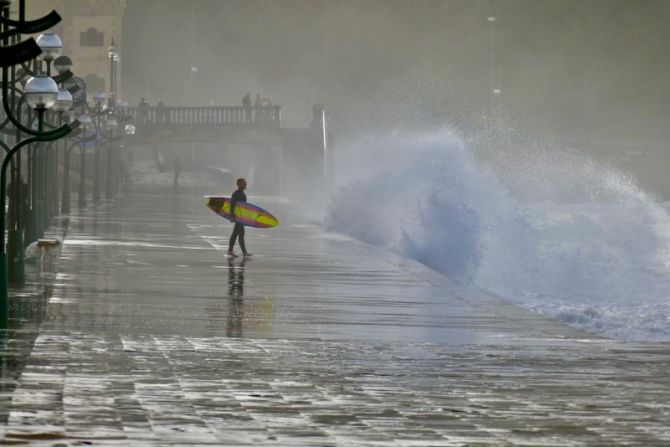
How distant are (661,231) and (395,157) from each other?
1827 cm

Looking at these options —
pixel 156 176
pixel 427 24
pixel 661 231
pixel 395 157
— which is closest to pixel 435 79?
pixel 427 24

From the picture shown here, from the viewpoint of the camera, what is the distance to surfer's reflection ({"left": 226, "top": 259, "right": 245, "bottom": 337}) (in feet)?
66.3

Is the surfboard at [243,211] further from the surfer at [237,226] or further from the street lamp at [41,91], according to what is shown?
the street lamp at [41,91]

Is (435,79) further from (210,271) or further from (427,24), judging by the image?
(210,271)

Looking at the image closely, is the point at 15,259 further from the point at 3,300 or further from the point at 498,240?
the point at 498,240

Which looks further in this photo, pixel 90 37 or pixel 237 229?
pixel 90 37

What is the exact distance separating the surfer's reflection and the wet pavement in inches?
1.9

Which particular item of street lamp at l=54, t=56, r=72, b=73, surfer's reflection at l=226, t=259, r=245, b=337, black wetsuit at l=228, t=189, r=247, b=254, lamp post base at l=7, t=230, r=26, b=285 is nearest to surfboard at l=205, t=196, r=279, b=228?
black wetsuit at l=228, t=189, r=247, b=254

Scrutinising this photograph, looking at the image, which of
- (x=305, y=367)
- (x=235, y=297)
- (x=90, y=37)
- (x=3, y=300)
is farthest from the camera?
(x=90, y=37)

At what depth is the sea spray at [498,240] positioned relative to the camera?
107 ft

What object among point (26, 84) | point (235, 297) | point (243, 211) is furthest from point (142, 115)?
point (26, 84)

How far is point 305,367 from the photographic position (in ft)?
53.4

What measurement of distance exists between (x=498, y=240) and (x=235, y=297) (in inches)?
984

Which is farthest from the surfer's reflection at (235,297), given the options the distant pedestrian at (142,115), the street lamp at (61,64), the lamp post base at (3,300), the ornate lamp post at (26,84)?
the distant pedestrian at (142,115)
